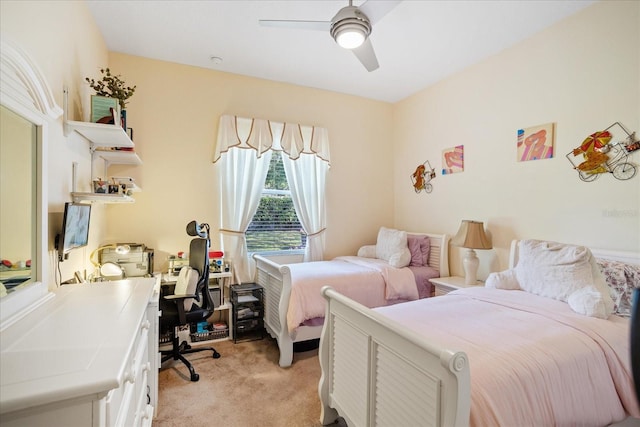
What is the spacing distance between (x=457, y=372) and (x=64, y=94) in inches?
96.7

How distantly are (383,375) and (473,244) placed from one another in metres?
1.98

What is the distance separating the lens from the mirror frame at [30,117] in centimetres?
109

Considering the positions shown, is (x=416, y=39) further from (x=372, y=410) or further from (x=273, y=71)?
(x=372, y=410)

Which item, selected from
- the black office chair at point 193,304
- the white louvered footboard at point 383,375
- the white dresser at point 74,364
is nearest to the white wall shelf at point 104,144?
the black office chair at point 193,304

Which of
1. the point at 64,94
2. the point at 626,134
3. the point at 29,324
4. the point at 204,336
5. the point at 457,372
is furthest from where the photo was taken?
the point at 204,336

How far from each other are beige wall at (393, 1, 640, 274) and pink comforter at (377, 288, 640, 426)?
0.98 meters

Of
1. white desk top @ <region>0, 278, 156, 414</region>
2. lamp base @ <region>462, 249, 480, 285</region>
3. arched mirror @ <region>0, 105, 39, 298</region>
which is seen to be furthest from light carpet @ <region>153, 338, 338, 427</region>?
lamp base @ <region>462, 249, 480, 285</region>

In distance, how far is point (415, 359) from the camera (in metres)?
1.18

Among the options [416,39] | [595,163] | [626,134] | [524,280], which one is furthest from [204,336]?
[626,134]

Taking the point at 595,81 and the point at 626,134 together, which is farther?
the point at 595,81

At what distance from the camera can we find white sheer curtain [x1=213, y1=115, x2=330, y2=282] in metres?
3.32

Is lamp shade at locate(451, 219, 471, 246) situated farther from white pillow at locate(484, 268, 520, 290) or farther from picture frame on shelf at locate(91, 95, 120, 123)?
picture frame on shelf at locate(91, 95, 120, 123)

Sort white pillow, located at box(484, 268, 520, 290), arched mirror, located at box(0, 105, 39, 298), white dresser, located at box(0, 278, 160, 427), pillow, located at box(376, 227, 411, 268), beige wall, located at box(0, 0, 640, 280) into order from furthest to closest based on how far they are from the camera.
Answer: pillow, located at box(376, 227, 411, 268)
white pillow, located at box(484, 268, 520, 290)
beige wall, located at box(0, 0, 640, 280)
arched mirror, located at box(0, 105, 39, 298)
white dresser, located at box(0, 278, 160, 427)

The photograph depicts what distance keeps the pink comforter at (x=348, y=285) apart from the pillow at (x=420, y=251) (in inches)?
14.0
